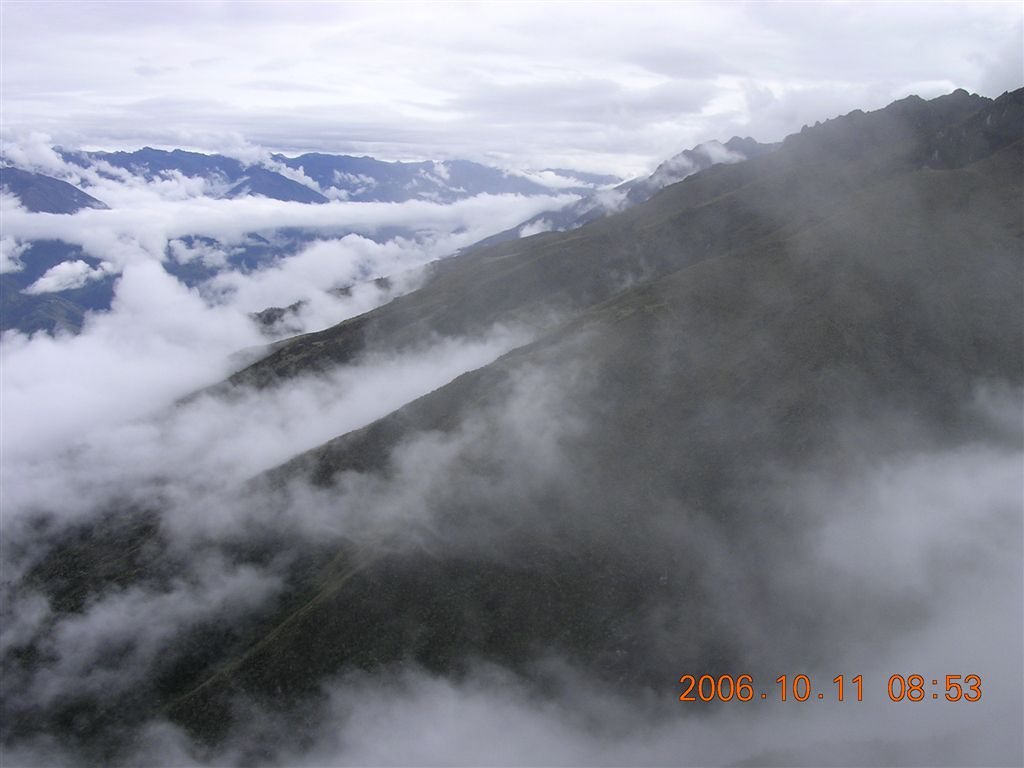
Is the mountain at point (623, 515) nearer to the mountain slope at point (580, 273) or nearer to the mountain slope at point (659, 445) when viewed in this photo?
the mountain slope at point (659, 445)

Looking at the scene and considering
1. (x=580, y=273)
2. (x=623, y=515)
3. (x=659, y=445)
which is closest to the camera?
(x=623, y=515)

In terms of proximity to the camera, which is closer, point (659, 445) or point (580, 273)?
point (659, 445)

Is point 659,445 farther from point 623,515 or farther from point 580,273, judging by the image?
point 580,273

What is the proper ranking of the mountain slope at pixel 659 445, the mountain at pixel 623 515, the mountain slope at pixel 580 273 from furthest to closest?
the mountain slope at pixel 580 273 < the mountain slope at pixel 659 445 < the mountain at pixel 623 515

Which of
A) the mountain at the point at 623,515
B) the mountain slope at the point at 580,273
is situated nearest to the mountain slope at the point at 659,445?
the mountain at the point at 623,515

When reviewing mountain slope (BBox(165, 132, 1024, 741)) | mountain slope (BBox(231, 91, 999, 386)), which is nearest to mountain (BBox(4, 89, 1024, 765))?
mountain slope (BBox(165, 132, 1024, 741))

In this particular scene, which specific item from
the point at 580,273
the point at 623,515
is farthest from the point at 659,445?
the point at 580,273

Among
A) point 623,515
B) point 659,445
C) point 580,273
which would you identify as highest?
point 580,273

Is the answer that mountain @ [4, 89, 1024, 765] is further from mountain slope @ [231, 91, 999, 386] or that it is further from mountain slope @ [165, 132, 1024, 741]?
mountain slope @ [231, 91, 999, 386]

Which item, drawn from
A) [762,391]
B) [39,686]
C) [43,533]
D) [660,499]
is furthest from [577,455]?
[43,533]
